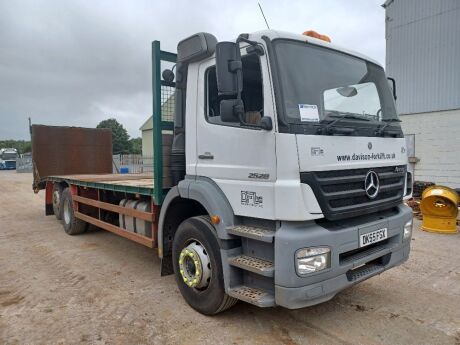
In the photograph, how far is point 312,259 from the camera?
9.16ft

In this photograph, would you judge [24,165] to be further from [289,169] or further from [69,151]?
[289,169]

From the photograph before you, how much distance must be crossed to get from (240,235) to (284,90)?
4.21 ft

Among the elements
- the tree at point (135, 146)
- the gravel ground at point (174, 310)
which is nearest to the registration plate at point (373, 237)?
the gravel ground at point (174, 310)

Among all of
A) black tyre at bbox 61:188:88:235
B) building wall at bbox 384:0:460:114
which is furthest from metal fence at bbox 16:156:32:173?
building wall at bbox 384:0:460:114

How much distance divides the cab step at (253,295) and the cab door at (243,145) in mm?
650

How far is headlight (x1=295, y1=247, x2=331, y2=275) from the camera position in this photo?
275 centimetres

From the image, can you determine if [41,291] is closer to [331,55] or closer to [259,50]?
[259,50]

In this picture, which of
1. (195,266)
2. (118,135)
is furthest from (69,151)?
(118,135)

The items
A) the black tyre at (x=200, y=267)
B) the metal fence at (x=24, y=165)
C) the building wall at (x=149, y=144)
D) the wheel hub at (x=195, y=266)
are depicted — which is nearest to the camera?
the black tyre at (x=200, y=267)

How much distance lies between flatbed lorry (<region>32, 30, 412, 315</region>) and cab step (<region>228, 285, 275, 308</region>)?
1 cm

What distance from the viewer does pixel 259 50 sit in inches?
118

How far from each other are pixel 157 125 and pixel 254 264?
2.04m

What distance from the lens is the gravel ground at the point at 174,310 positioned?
323 cm

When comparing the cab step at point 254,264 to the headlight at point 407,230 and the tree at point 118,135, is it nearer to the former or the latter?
the headlight at point 407,230
